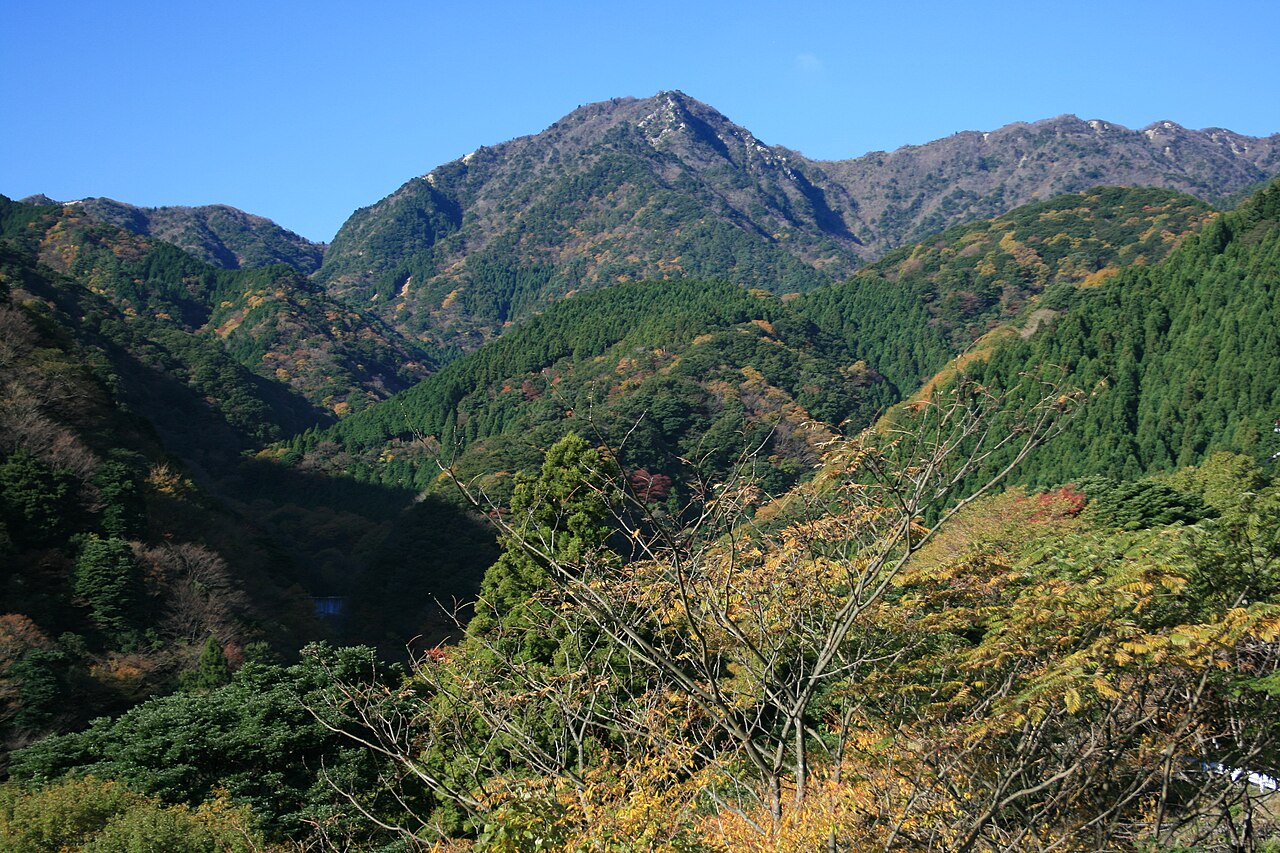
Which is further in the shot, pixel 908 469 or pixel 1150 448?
pixel 1150 448

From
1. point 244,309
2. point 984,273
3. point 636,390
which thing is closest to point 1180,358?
point 636,390

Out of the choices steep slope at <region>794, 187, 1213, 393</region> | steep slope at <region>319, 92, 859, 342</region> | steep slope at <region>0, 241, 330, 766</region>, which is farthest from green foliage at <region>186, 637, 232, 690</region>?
steep slope at <region>319, 92, 859, 342</region>

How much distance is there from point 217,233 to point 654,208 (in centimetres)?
7984

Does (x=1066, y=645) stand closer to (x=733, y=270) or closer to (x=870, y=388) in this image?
(x=870, y=388)

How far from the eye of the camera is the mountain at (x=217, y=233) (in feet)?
551

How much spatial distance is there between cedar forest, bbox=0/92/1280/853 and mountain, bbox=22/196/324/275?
2979 inches

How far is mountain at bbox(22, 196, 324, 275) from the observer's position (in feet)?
551

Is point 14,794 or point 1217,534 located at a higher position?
point 1217,534

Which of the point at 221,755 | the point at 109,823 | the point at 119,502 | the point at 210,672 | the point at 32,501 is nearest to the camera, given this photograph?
the point at 109,823

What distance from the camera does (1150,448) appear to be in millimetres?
33656

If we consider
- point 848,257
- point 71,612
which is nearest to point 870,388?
point 71,612

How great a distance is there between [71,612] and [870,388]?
51.0 m

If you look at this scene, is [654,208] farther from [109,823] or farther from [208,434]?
[109,823]

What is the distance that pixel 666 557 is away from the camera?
9.12 meters
